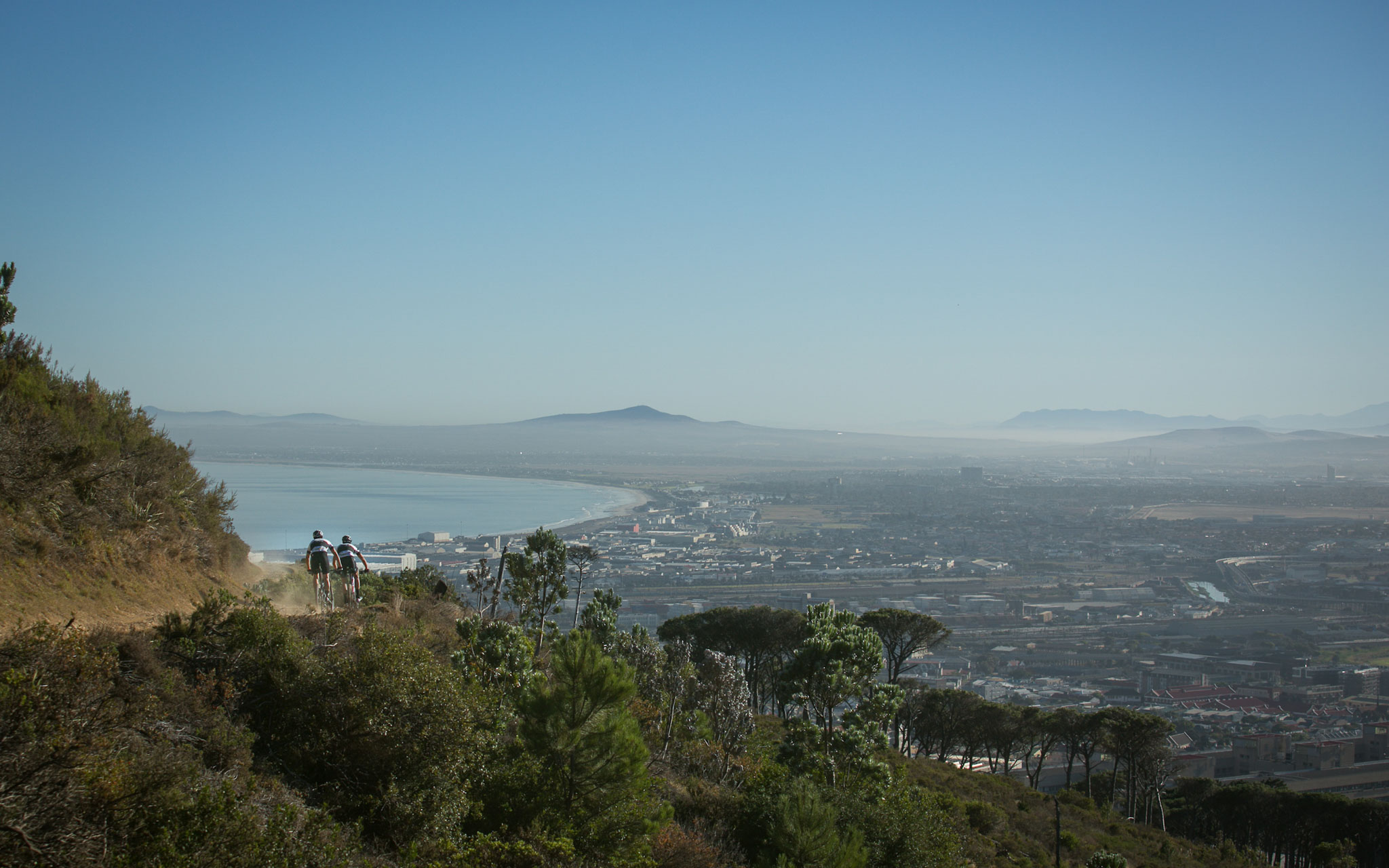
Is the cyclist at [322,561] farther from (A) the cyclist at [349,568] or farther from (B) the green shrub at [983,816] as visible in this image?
(B) the green shrub at [983,816]

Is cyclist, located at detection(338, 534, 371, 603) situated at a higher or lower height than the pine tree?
higher

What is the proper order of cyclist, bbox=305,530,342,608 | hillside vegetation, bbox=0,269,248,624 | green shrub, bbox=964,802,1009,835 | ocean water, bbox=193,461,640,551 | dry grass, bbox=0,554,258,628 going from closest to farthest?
dry grass, bbox=0,554,258,628
hillside vegetation, bbox=0,269,248,624
cyclist, bbox=305,530,342,608
green shrub, bbox=964,802,1009,835
ocean water, bbox=193,461,640,551

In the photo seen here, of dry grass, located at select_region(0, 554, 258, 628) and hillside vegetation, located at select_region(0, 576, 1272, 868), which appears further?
dry grass, located at select_region(0, 554, 258, 628)

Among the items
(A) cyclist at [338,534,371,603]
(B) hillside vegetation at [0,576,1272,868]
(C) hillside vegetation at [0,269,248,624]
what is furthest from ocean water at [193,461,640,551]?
(B) hillside vegetation at [0,576,1272,868]

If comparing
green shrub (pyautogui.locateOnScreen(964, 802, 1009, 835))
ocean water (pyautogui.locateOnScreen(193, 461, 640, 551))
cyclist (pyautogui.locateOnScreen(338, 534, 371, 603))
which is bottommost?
green shrub (pyautogui.locateOnScreen(964, 802, 1009, 835))

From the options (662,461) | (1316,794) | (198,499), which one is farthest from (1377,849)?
(662,461)

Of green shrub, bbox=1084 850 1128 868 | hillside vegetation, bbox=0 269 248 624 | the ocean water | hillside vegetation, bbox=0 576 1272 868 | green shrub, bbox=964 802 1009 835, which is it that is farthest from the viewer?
the ocean water

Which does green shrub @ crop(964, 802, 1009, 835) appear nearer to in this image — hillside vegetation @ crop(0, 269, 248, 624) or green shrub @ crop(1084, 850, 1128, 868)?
green shrub @ crop(1084, 850, 1128, 868)

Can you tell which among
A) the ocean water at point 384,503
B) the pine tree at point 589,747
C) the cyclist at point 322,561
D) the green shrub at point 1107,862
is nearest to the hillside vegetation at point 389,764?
the pine tree at point 589,747

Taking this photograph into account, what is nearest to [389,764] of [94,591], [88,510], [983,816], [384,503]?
[94,591]
